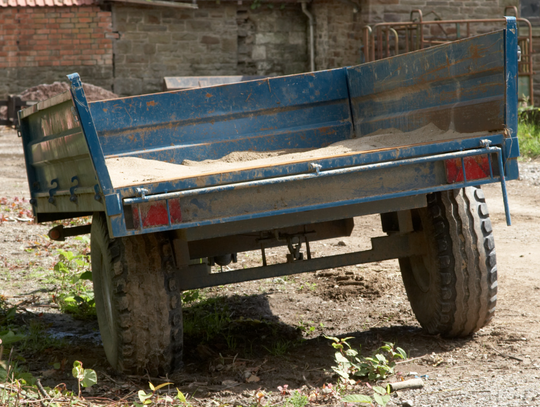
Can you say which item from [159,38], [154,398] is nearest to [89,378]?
[154,398]

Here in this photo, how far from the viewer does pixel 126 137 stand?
432 centimetres

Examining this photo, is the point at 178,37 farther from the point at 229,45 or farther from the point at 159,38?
the point at 229,45

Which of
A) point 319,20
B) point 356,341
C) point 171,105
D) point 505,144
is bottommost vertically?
point 356,341

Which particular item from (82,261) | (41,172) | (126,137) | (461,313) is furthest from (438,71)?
(82,261)

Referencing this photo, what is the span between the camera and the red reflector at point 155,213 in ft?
9.07

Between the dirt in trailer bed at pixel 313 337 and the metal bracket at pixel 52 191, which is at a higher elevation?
the metal bracket at pixel 52 191

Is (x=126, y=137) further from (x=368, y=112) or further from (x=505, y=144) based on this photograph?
(x=505, y=144)

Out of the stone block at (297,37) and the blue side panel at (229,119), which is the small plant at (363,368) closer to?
the blue side panel at (229,119)

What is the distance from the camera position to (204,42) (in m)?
15.8

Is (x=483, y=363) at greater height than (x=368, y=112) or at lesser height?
lesser

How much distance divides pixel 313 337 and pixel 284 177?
58.7 inches

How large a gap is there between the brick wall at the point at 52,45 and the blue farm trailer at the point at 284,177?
455 inches

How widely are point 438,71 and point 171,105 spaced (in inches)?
69.8

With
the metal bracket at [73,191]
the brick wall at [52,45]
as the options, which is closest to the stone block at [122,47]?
the brick wall at [52,45]
